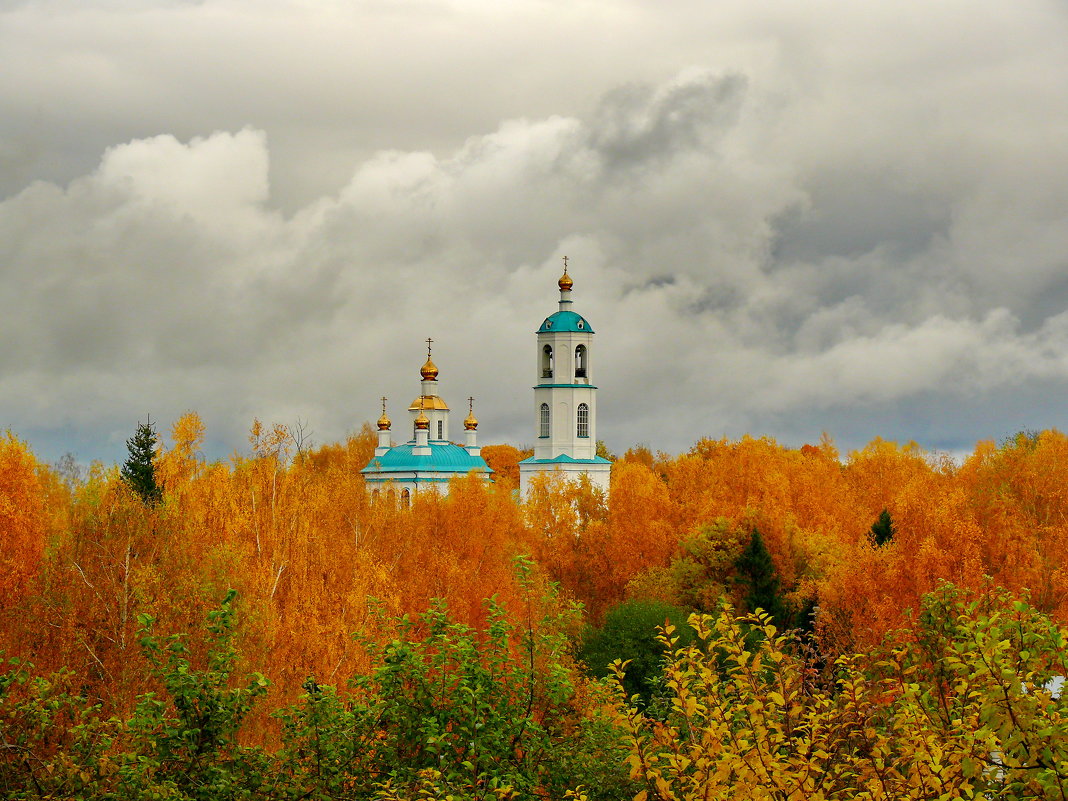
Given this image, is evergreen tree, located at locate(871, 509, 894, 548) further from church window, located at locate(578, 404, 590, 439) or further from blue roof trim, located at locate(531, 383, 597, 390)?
blue roof trim, located at locate(531, 383, 597, 390)

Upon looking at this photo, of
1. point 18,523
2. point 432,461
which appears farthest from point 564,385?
point 18,523

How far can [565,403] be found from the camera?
244 ft

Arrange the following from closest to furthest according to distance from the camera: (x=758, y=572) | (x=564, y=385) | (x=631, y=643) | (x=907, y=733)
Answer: (x=907, y=733) → (x=631, y=643) → (x=758, y=572) → (x=564, y=385)

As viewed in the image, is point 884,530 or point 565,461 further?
point 565,461

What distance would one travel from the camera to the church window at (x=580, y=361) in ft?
246

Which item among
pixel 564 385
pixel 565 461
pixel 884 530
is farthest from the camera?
pixel 564 385

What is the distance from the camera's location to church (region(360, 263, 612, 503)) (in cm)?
7331

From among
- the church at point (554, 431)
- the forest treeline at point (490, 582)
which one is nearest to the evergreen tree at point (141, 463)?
the forest treeline at point (490, 582)

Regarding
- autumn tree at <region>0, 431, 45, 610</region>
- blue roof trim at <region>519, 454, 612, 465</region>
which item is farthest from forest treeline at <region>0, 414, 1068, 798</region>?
blue roof trim at <region>519, 454, 612, 465</region>

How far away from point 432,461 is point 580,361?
1093 cm

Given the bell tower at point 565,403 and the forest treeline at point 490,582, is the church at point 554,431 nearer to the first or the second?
the bell tower at point 565,403

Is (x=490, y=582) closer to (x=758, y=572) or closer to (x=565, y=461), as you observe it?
(x=758, y=572)

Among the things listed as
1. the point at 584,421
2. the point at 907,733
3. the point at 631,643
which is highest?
the point at 584,421

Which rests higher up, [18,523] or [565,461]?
[565,461]
